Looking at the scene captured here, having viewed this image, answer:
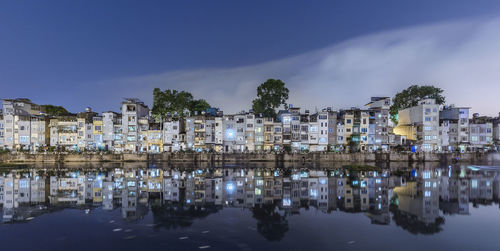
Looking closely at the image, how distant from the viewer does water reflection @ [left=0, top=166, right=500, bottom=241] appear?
19969mm

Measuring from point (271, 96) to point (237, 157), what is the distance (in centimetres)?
2124

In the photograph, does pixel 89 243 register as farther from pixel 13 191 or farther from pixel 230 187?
pixel 13 191

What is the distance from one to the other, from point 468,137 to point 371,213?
7956 cm

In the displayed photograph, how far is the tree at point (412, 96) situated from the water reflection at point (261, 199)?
55.9 meters

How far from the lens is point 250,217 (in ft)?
65.8

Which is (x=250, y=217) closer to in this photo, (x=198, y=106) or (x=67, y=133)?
(x=198, y=106)

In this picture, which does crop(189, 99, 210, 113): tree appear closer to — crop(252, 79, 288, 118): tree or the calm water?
crop(252, 79, 288, 118): tree

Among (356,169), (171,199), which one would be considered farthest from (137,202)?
(356,169)

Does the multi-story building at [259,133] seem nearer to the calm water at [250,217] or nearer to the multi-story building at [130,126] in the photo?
the multi-story building at [130,126]

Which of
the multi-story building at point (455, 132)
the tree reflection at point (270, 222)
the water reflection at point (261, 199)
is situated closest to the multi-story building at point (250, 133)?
the water reflection at point (261, 199)

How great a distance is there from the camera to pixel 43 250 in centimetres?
1385

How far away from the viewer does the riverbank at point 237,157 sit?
Answer: 69.3 m

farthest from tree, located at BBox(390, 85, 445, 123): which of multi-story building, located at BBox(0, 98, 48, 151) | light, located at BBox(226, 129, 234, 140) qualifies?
multi-story building, located at BBox(0, 98, 48, 151)

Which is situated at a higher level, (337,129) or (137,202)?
(337,129)
